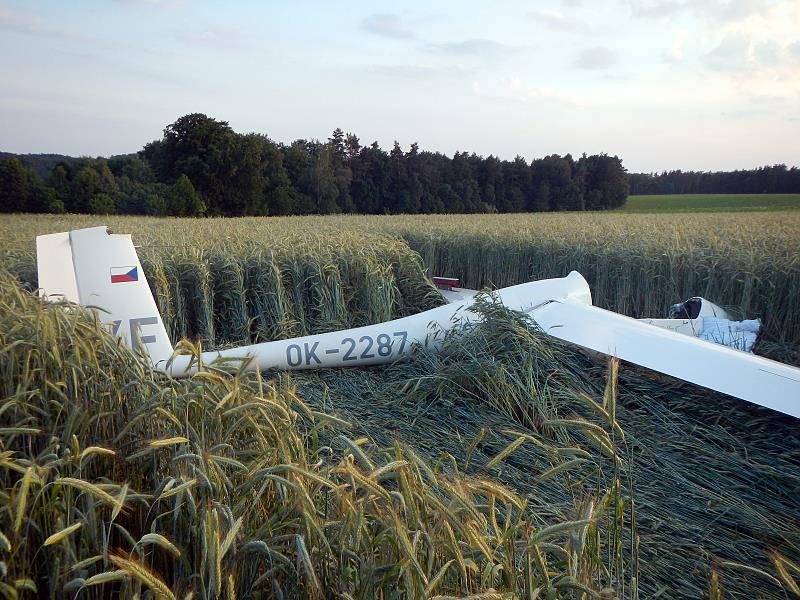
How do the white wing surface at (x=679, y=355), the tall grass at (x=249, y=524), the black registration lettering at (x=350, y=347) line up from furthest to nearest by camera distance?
the black registration lettering at (x=350, y=347), the white wing surface at (x=679, y=355), the tall grass at (x=249, y=524)

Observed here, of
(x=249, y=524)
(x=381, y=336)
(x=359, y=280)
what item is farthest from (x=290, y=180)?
(x=249, y=524)

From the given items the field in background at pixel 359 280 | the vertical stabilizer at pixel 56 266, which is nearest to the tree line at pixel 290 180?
the field in background at pixel 359 280

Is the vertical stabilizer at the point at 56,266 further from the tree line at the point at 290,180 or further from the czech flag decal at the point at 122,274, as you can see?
the tree line at the point at 290,180

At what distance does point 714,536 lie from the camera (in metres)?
3.21

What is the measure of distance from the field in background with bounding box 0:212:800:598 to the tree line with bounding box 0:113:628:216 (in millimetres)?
29517

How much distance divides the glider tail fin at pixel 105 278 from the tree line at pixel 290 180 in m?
31.5

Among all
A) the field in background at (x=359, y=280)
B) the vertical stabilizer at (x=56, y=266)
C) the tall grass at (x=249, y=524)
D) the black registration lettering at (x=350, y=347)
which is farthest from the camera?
the field in background at (x=359, y=280)

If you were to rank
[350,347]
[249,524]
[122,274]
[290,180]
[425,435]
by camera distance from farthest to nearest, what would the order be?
Answer: 1. [290,180]
2. [350,347]
3. [122,274]
4. [425,435]
5. [249,524]

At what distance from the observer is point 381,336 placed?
6152 millimetres

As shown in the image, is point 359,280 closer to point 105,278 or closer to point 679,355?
point 105,278

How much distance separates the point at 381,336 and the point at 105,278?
2631mm

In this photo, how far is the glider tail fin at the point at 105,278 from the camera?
5148 millimetres

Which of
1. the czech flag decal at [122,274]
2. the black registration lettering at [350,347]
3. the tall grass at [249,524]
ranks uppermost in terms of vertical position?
the czech flag decal at [122,274]

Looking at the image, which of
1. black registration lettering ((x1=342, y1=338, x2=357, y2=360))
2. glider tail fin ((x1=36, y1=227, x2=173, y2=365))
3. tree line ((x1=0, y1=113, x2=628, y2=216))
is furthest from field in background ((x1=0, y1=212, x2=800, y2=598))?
tree line ((x1=0, y1=113, x2=628, y2=216))
